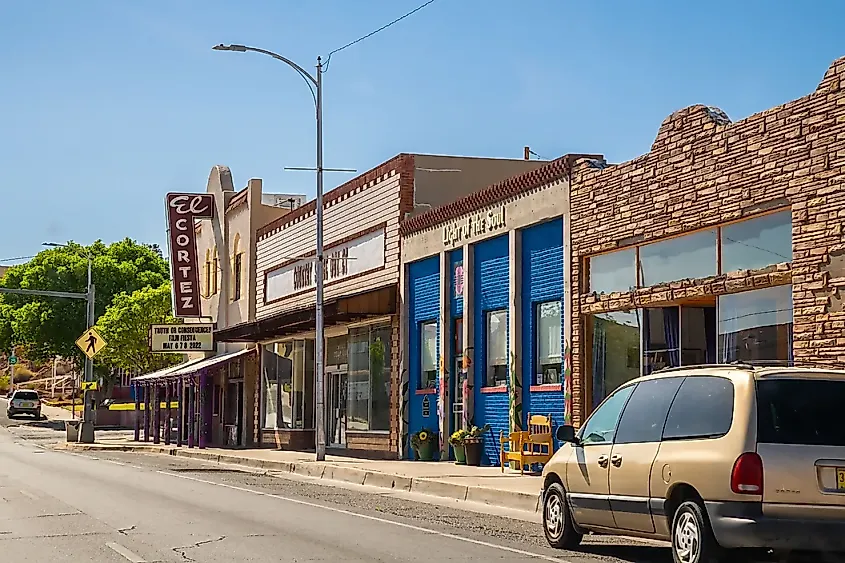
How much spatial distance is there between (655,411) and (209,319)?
35.4 m

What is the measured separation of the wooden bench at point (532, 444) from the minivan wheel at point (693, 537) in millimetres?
10663

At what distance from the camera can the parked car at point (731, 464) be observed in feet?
31.9

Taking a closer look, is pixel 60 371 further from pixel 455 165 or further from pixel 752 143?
pixel 752 143

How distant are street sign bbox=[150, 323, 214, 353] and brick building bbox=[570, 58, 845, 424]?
21.9 meters

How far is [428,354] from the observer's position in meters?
28.2

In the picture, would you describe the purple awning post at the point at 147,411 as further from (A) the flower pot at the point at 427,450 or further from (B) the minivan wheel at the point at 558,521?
(B) the minivan wheel at the point at 558,521

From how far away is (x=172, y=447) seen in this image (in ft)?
132

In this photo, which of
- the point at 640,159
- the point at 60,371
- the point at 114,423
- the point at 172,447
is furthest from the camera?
→ the point at 60,371

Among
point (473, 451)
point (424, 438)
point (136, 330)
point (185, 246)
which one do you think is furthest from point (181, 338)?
point (473, 451)

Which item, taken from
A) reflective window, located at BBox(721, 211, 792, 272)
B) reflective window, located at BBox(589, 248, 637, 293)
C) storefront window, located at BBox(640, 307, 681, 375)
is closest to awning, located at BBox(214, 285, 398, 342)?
reflective window, located at BBox(589, 248, 637, 293)

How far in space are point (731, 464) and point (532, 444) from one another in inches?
493

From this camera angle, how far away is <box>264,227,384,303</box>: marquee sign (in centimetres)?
3127

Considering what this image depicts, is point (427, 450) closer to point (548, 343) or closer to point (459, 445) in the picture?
point (459, 445)

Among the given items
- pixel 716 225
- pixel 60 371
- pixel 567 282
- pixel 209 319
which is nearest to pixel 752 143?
pixel 716 225
